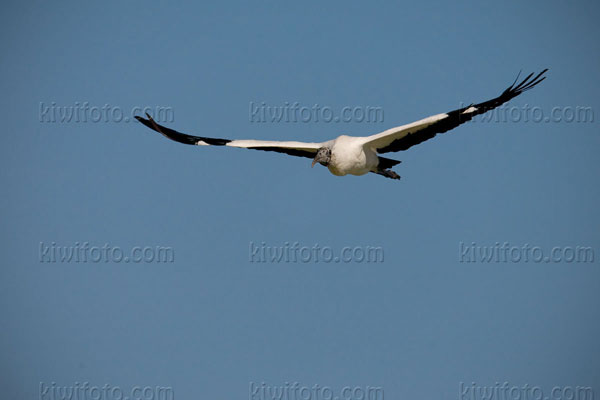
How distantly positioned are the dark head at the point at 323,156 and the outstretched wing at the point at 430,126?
840 millimetres

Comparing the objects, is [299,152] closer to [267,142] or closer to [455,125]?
[267,142]

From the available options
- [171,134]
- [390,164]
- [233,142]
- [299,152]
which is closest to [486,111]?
[390,164]

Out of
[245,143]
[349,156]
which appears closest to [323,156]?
[349,156]

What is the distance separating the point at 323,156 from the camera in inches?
618

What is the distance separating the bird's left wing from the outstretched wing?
147 cm

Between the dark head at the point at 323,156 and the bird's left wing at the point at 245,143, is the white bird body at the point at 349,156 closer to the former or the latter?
the dark head at the point at 323,156

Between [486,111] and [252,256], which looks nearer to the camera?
[486,111]

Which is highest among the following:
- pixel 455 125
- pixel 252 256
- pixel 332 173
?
pixel 455 125

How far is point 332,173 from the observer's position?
16.0 meters

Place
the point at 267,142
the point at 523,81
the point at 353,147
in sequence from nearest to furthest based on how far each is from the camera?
1. the point at 523,81
2. the point at 353,147
3. the point at 267,142

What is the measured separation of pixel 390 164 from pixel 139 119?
560 cm

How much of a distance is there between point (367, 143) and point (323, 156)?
99 cm

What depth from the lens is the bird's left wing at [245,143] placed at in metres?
16.2

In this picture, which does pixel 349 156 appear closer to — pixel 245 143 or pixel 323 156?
pixel 323 156
